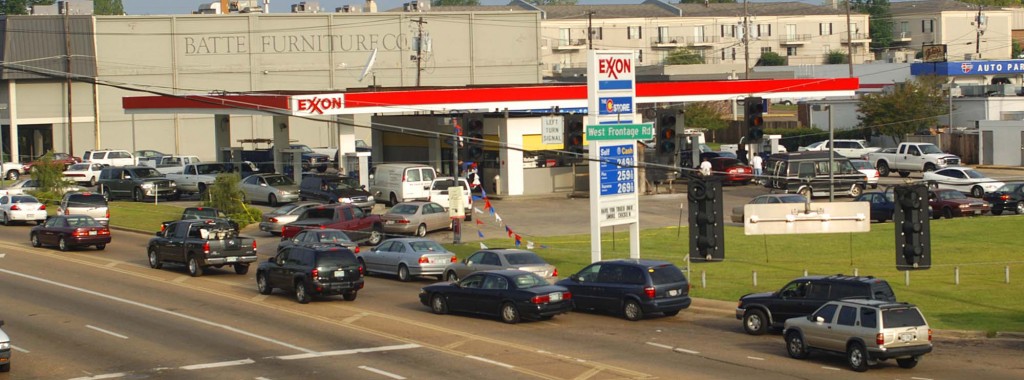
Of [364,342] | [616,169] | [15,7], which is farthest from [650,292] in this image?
[15,7]

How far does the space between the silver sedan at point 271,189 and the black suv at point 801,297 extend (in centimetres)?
3070

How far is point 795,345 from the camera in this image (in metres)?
25.2

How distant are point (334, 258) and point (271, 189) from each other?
23.9m

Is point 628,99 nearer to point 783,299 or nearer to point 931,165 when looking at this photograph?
point 783,299

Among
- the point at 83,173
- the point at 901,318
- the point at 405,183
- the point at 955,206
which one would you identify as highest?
the point at 83,173

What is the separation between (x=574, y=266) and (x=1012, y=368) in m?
16.5

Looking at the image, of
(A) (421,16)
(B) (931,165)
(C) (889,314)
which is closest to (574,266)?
(C) (889,314)

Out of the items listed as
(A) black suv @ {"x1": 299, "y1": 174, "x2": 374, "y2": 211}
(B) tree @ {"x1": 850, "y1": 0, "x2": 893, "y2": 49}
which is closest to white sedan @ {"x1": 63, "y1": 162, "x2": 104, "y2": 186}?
(A) black suv @ {"x1": 299, "y1": 174, "x2": 374, "y2": 211}

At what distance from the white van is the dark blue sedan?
22.2 meters

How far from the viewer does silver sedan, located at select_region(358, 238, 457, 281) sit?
3662cm

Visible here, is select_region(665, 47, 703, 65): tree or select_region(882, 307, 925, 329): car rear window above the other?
select_region(665, 47, 703, 65): tree

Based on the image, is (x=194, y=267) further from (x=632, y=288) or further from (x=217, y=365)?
(x=632, y=288)

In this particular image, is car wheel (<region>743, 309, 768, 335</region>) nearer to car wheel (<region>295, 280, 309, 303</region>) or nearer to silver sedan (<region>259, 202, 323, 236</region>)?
car wheel (<region>295, 280, 309, 303</region>)

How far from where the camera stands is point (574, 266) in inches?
1503
